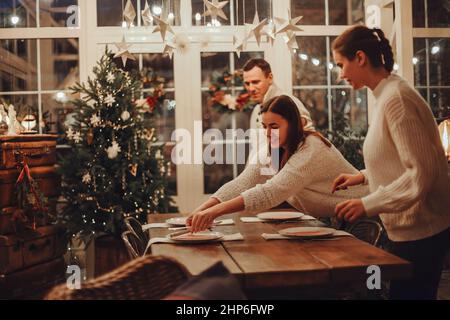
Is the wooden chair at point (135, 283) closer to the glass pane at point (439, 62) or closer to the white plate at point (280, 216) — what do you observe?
the white plate at point (280, 216)

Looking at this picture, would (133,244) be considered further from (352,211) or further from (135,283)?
(135,283)

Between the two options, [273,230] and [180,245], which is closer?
[180,245]

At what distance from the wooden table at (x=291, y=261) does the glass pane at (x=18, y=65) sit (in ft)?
13.1

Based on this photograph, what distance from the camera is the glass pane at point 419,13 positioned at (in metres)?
5.56

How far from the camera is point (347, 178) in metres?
2.76

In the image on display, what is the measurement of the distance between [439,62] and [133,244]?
3.65m

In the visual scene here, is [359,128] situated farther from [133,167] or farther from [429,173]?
[429,173]

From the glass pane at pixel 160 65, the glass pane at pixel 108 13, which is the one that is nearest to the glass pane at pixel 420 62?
the glass pane at pixel 160 65

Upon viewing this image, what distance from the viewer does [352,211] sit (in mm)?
2131

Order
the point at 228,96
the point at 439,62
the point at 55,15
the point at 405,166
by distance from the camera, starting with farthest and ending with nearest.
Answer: the point at 55,15, the point at 228,96, the point at 439,62, the point at 405,166

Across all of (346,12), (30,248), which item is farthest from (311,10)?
(30,248)

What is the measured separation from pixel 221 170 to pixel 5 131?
2014mm
